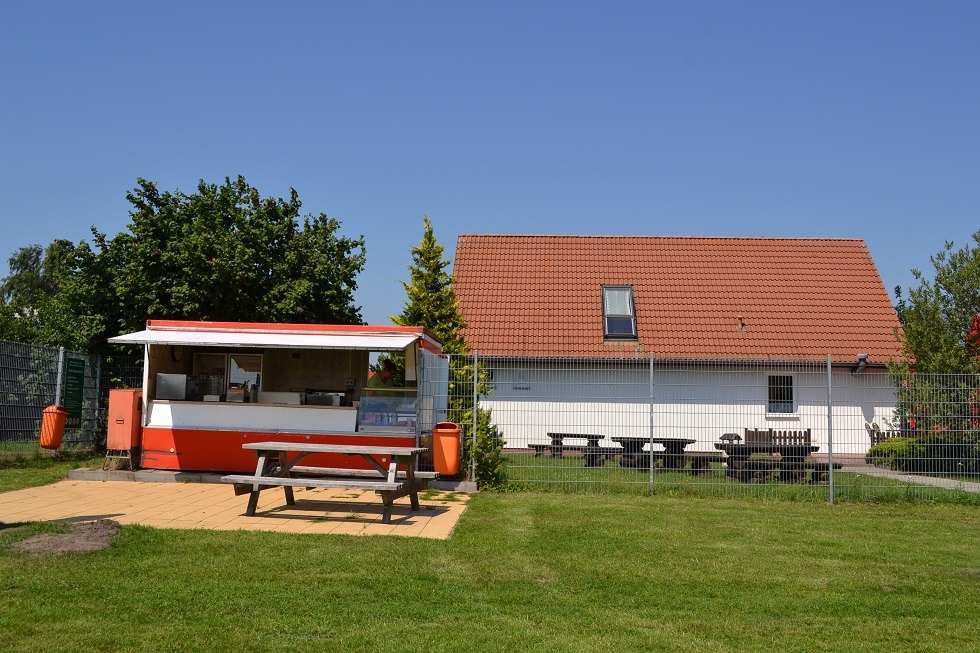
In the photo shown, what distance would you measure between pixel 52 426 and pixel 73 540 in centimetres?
785

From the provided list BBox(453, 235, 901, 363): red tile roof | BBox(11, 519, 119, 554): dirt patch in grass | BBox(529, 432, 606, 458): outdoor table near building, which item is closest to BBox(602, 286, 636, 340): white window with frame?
BBox(453, 235, 901, 363): red tile roof

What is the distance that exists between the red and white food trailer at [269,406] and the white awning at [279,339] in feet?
0.05

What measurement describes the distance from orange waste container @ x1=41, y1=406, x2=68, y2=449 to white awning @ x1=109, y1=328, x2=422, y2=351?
7.37 feet

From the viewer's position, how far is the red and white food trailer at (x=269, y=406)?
13469 millimetres

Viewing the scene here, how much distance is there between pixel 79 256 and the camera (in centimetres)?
1803

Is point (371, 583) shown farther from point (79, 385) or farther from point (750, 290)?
point (750, 290)

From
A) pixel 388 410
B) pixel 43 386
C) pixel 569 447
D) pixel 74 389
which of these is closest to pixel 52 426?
pixel 43 386

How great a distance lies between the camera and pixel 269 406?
45.4 ft

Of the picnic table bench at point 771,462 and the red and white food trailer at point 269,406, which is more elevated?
the red and white food trailer at point 269,406

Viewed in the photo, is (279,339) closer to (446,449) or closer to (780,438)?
(446,449)

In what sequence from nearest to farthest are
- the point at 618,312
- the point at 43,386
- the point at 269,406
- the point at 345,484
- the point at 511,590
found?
the point at 511,590 < the point at 345,484 < the point at 269,406 < the point at 43,386 < the point at 618,312

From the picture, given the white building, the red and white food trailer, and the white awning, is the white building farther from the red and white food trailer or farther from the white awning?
the white awning

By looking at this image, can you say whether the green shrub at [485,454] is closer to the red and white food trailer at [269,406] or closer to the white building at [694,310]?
the red and white food trailer at [269,406]

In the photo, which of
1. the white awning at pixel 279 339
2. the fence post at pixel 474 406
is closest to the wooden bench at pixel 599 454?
the fence post at pixel 474 406
